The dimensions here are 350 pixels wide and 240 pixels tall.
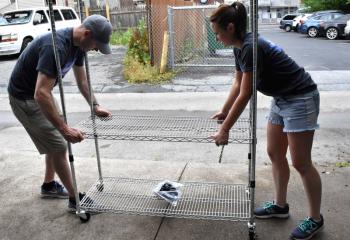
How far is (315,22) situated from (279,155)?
A: 2194 cm

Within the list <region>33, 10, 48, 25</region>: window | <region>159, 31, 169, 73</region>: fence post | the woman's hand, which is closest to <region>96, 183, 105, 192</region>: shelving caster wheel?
the woman's hand

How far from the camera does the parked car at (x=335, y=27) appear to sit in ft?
69.3

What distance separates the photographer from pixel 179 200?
12.4ft

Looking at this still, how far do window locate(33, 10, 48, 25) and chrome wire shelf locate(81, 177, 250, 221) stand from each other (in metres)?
13.0

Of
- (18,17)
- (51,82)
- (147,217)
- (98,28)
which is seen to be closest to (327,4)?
(18,17)

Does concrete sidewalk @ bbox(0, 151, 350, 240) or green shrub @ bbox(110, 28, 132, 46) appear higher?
green shrub @ bbox(110, 28, 132, 46)

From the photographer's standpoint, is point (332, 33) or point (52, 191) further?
point (332, 33)

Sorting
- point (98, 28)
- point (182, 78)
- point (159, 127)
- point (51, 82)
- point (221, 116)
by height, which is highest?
point (98, 28)

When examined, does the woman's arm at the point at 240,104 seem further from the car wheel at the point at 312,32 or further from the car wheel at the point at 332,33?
the car wheel at the point at 312,32

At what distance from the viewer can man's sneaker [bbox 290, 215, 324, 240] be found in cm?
309

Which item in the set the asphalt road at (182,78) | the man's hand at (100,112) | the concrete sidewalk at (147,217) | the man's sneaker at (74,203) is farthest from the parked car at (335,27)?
the man's sneaker at (74,203)

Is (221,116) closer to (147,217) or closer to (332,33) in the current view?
(147,217)

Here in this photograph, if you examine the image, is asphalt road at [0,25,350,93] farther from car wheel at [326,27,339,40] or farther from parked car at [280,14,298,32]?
parked car at [280,14,298,32]

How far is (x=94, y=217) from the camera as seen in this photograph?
3.56m
